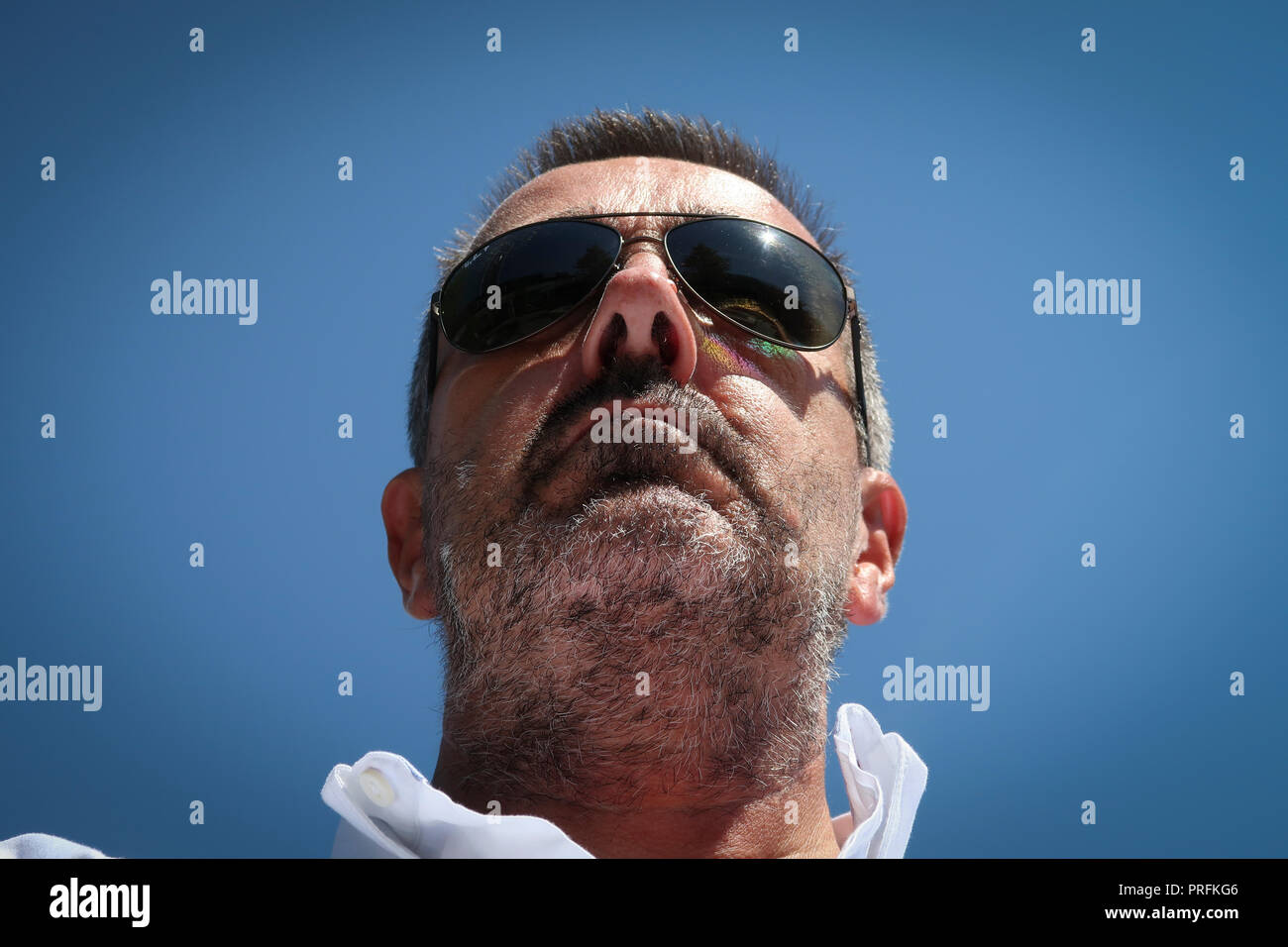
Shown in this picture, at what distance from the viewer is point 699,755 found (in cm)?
217

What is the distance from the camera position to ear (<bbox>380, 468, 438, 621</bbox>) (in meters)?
2.62

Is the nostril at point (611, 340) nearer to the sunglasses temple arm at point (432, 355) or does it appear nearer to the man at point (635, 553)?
the man at point (635, 553)

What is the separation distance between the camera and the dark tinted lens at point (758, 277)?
7.54 ft

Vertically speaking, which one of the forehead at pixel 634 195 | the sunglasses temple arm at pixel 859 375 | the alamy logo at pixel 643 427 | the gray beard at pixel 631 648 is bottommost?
the gray beard at pixel 631 648

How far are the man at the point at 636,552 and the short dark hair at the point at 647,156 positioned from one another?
0.72 m

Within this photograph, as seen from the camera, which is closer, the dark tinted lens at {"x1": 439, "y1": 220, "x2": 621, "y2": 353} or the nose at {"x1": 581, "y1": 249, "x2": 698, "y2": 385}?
the nose at {"x1": 581, "y1": 249, "x2": 698, "y2": 385}

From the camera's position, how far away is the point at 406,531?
2.74 m

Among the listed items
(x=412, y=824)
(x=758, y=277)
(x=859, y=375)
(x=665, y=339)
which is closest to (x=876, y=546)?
(x=859, y=375)

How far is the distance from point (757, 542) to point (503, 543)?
2.05ft
